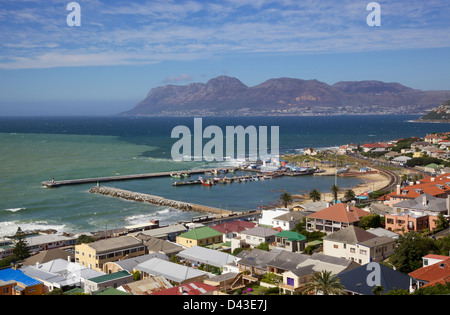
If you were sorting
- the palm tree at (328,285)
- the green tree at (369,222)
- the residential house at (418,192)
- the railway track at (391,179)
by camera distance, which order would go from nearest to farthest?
the palm tree at (328,285)
the green tree at (369,222)
the residential house at (418,192)
the railway track at (391,179)

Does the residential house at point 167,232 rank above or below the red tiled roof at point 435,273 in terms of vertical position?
below

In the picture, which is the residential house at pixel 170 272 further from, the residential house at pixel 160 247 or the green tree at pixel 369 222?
the green tree at pixel 369 222

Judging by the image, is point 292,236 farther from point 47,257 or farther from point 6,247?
point 6,247

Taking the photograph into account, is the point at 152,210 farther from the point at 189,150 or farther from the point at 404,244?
the point at 189,150

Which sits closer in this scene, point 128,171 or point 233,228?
point 233,228

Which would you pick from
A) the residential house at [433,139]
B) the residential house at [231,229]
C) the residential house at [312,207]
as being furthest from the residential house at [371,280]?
the residential house at [433,139]

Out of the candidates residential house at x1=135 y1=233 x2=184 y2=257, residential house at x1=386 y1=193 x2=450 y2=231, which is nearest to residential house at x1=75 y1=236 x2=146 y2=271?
residential house at x1=135 y1=233 x2=184 y2=257
